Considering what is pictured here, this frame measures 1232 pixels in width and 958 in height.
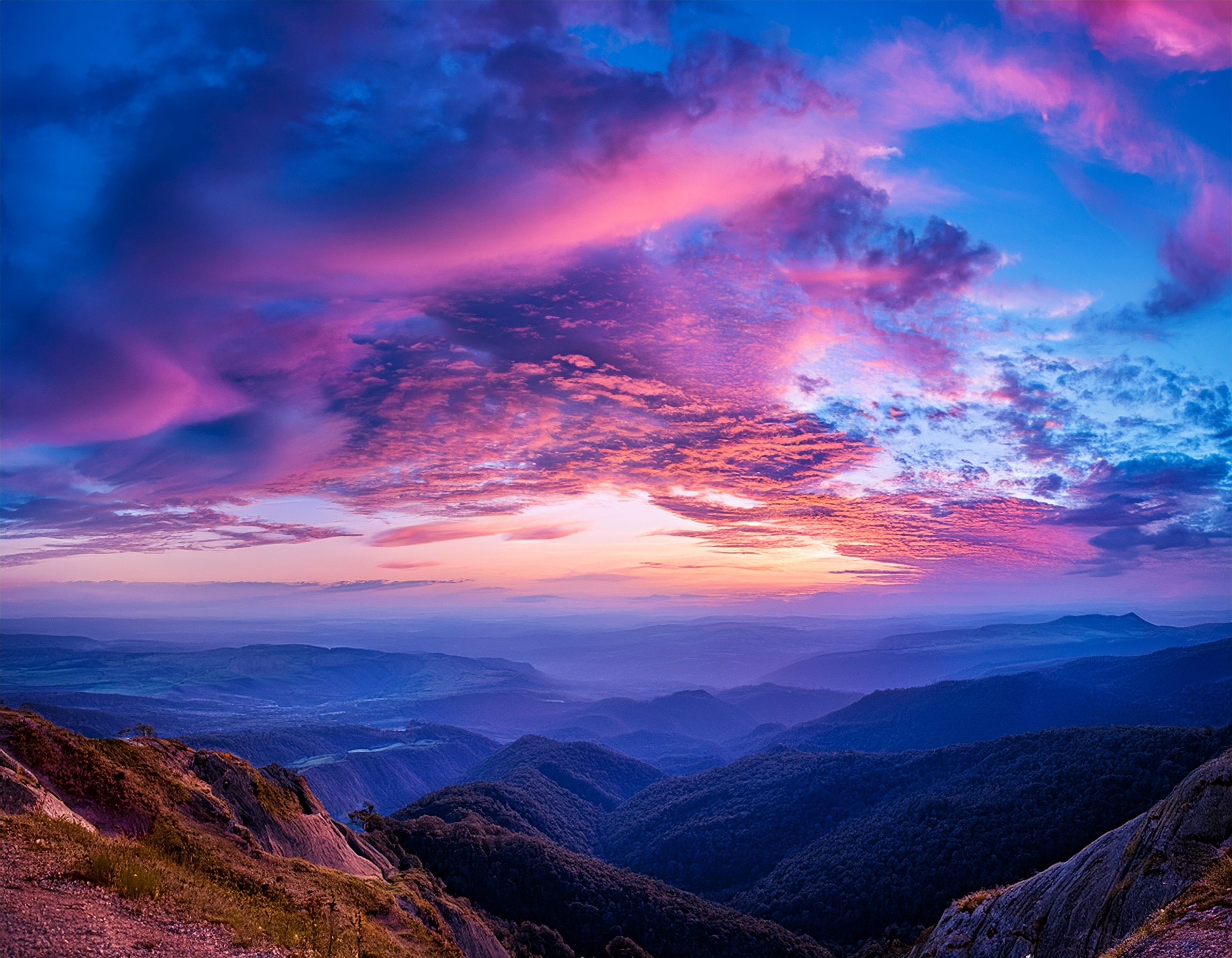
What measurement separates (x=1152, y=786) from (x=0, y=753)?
5888 inches

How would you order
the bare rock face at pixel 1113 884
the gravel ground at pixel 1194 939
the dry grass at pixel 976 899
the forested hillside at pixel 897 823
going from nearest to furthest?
the gravel ground at pixel 1194 939
the bare rock face at pixel 1113 884
the dry grass at pixel 976 899
the forested hillside at pixel 897 823

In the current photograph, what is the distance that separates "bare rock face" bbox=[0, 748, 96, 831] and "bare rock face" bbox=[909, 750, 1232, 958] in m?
36.7

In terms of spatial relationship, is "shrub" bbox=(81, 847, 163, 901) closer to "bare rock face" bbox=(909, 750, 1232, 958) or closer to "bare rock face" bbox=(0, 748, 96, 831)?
"bare rock face" bbox=(0, 748, 96, 831)

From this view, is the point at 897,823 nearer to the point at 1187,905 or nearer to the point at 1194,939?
the point at 1187,905

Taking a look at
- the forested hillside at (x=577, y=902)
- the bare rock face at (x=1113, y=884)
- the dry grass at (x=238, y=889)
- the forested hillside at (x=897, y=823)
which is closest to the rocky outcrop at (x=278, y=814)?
the dry grass at (x=238, y=889)

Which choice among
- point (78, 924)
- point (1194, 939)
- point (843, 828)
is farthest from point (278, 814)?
point (843, 828)

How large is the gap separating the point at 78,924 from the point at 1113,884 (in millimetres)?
38676

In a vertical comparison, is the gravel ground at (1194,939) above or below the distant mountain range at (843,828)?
above

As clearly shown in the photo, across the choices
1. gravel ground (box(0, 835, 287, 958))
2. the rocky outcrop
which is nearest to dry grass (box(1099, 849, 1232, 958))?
gravel ground (box(0, 835, 287, 958))

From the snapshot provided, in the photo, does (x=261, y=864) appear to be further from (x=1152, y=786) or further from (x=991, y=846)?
(x=1152, y=786)

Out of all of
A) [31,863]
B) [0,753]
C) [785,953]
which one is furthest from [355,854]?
[785,953]

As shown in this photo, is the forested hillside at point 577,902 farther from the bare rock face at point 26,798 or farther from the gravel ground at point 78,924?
the gravel ground at point 78,924

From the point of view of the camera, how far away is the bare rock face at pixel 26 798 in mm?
18859

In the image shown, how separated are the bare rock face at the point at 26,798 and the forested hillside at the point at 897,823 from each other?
107499 mm
